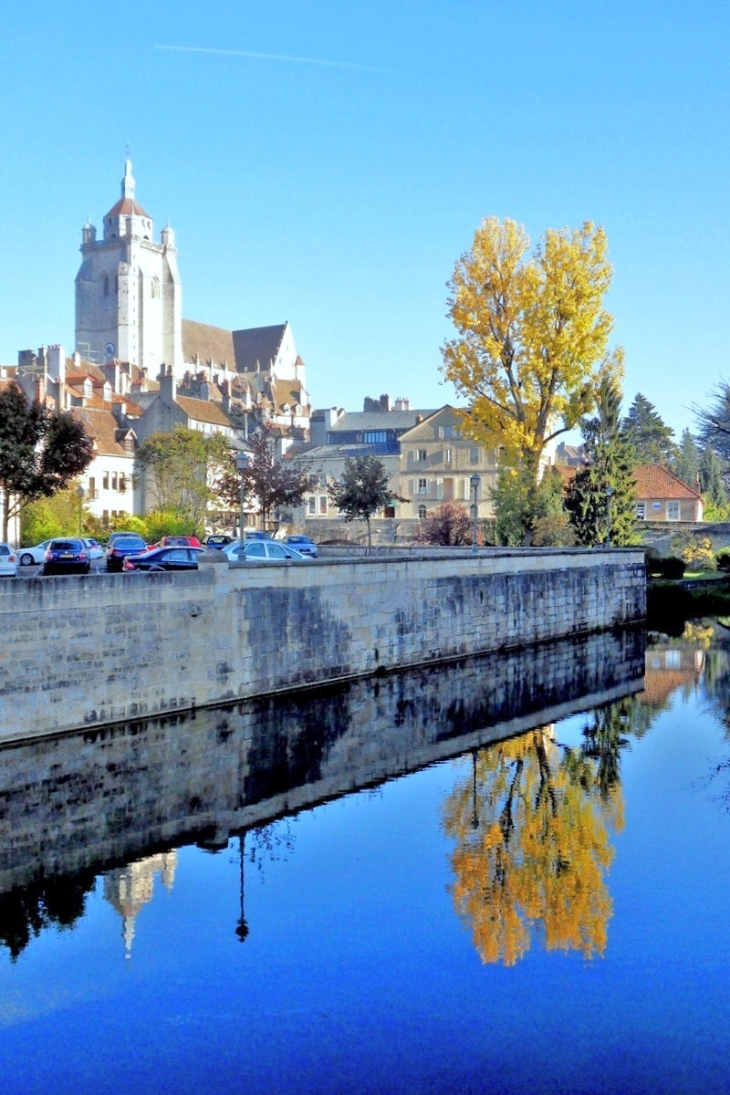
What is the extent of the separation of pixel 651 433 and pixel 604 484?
3053 inches

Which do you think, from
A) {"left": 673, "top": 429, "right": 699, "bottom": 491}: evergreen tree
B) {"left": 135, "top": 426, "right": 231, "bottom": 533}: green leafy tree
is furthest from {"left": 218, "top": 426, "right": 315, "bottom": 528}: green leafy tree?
{"left": 673, "top": 429, "right": 699, "bottom": 491}: evergreen tree

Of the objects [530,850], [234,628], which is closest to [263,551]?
[234,628]

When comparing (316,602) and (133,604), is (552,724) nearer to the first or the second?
(316,602)

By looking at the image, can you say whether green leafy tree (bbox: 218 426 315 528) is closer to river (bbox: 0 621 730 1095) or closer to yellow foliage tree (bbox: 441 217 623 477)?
yellow foliage tree (bbox: 441 217 623 477)

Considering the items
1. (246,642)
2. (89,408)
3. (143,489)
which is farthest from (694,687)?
(89,408)

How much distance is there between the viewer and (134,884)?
1620cm

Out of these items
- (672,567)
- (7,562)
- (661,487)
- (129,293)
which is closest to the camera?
(7,562)

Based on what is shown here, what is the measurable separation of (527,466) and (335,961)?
36663mm

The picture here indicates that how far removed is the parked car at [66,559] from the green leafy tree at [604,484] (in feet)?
97.1

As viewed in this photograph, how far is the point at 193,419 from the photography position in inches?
3563

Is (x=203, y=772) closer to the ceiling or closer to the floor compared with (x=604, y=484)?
closer to the floor

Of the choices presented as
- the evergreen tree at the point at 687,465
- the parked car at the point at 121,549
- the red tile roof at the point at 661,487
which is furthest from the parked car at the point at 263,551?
the evergreen tree at the point at 687,465

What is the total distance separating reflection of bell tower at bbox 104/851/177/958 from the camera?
15133mm

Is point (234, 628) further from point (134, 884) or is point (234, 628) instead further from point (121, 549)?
point (121, 549)
